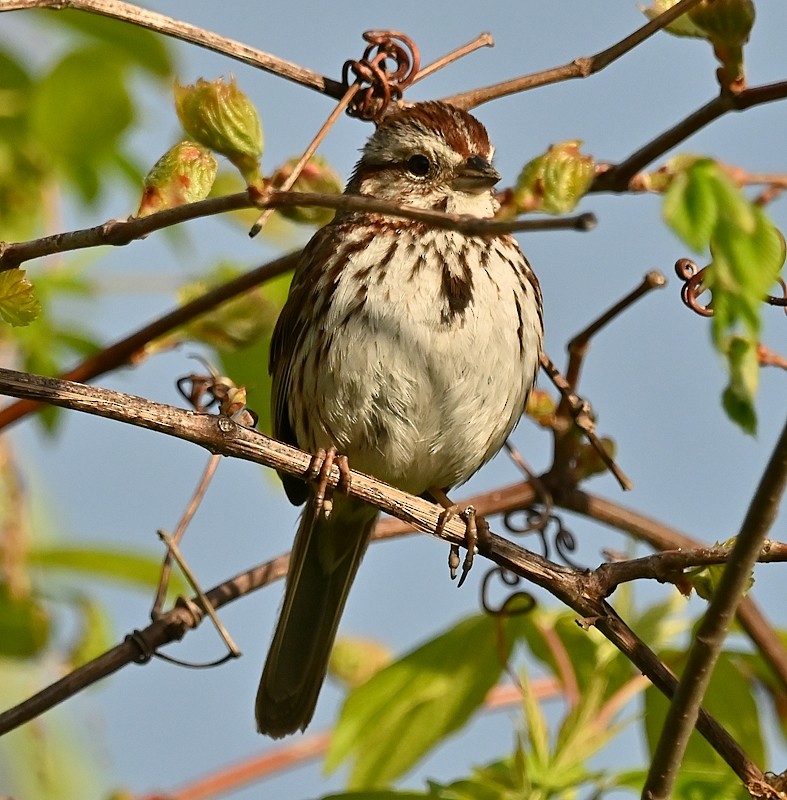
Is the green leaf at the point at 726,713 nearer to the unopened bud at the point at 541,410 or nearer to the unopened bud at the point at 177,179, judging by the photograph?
the unopened bud at the point at 541,410

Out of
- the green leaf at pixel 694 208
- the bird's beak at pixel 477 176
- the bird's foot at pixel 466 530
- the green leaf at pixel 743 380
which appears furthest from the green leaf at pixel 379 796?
the bird's beak at pixel 477 176

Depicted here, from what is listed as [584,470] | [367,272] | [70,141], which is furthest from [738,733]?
[70,141]

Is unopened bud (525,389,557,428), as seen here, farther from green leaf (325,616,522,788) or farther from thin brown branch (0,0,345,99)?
thin brown branch (0,0,345,99)

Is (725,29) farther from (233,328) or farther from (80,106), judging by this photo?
(80,106)

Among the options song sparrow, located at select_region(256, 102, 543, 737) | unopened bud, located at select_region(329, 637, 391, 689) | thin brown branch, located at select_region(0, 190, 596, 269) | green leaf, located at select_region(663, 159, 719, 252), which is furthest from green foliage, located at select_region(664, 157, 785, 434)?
unopened bud, located at select_region(329, 637, 391, 689)

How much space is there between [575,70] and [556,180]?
33 centimetres

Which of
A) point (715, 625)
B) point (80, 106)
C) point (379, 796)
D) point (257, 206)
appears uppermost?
point (80, 106)

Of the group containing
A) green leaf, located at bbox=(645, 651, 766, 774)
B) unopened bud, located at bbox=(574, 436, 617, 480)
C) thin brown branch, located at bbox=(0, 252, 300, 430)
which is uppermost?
thin brown branch, located at bbox=(0, 252, 300, 430)

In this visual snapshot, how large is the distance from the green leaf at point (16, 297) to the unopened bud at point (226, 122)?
1.55ft

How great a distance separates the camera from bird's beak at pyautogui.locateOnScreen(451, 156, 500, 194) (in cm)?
359

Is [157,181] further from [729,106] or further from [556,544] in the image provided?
[556,544]

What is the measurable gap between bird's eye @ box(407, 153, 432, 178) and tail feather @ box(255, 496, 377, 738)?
93cm

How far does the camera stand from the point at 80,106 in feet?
9.74

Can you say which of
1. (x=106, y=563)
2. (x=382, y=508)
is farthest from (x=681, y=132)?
(x=106, y=563)
